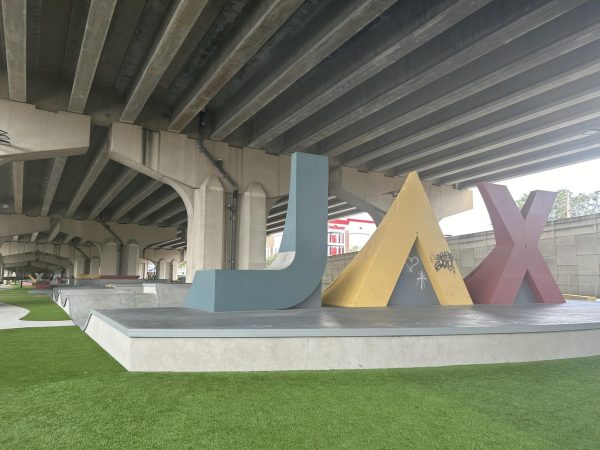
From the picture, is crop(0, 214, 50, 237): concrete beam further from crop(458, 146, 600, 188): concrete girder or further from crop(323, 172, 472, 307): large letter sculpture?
crop(323, 172, 472, 307): large letter sculpture

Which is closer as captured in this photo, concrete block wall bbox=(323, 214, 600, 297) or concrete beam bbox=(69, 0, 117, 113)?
concrete beam bbox=(69, 0, 117, 113)

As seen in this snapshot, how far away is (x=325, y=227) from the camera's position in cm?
1061

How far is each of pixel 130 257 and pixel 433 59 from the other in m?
40.1

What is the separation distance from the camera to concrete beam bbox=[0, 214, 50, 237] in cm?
3950

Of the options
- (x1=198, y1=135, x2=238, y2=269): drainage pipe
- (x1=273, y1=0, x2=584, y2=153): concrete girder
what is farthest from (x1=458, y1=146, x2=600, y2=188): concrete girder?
(x1=198, y1=135, x2=238, y2=269): drainage pipe

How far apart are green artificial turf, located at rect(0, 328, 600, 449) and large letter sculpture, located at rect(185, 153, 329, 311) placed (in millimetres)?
3394

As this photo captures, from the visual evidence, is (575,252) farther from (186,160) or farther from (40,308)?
(40,308)

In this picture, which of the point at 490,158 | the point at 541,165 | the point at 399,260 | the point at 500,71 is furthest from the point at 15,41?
the point at 541,165

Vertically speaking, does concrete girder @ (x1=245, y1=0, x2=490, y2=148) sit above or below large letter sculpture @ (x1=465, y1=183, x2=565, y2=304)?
above

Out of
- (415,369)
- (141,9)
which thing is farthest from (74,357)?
(141,9)

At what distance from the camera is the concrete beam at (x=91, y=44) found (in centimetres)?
1104

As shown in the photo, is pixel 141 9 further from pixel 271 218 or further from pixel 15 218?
pixel 15 218

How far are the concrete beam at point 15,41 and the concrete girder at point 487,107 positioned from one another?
1551 centimetres

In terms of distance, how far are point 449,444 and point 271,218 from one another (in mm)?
41086
